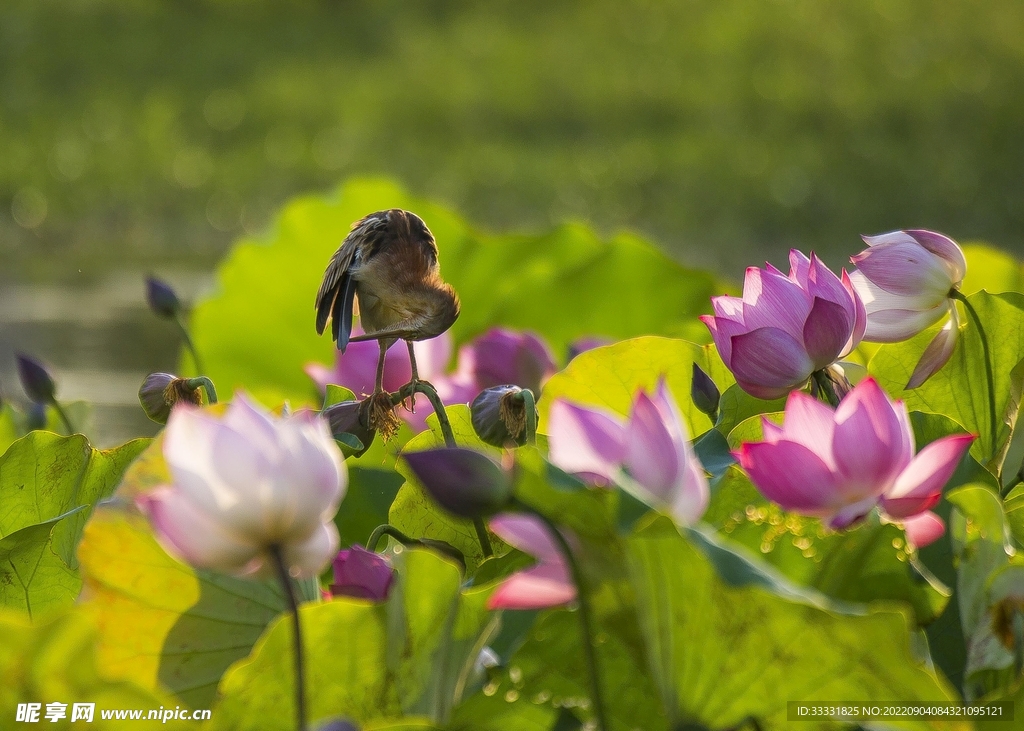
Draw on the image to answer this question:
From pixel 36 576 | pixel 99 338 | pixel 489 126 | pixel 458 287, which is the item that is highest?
pixel 36 576

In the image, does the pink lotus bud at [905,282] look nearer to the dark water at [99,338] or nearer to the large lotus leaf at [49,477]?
the large lotus leaf at [49,477]

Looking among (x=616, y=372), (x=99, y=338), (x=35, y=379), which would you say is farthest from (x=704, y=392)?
(x=99, y=338)

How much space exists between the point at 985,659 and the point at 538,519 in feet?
0.34

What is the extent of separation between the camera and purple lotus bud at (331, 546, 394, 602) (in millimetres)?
249

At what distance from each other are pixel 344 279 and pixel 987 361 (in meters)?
0.19

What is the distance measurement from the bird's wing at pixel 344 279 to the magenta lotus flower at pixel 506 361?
13 cm

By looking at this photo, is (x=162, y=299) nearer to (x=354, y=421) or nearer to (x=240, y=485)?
(x=354, y=421)

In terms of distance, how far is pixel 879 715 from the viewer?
0.65 feet

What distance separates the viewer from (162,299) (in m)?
0.51

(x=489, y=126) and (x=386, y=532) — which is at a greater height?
(x=386, y=532)

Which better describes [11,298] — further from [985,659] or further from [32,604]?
[985,659]

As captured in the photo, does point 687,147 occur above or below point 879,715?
below

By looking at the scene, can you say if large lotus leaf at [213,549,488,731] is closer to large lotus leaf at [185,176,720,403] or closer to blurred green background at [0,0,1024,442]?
large lotus leaf at [185,176,720,403]

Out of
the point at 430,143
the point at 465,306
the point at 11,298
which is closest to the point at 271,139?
the point at 430,143
